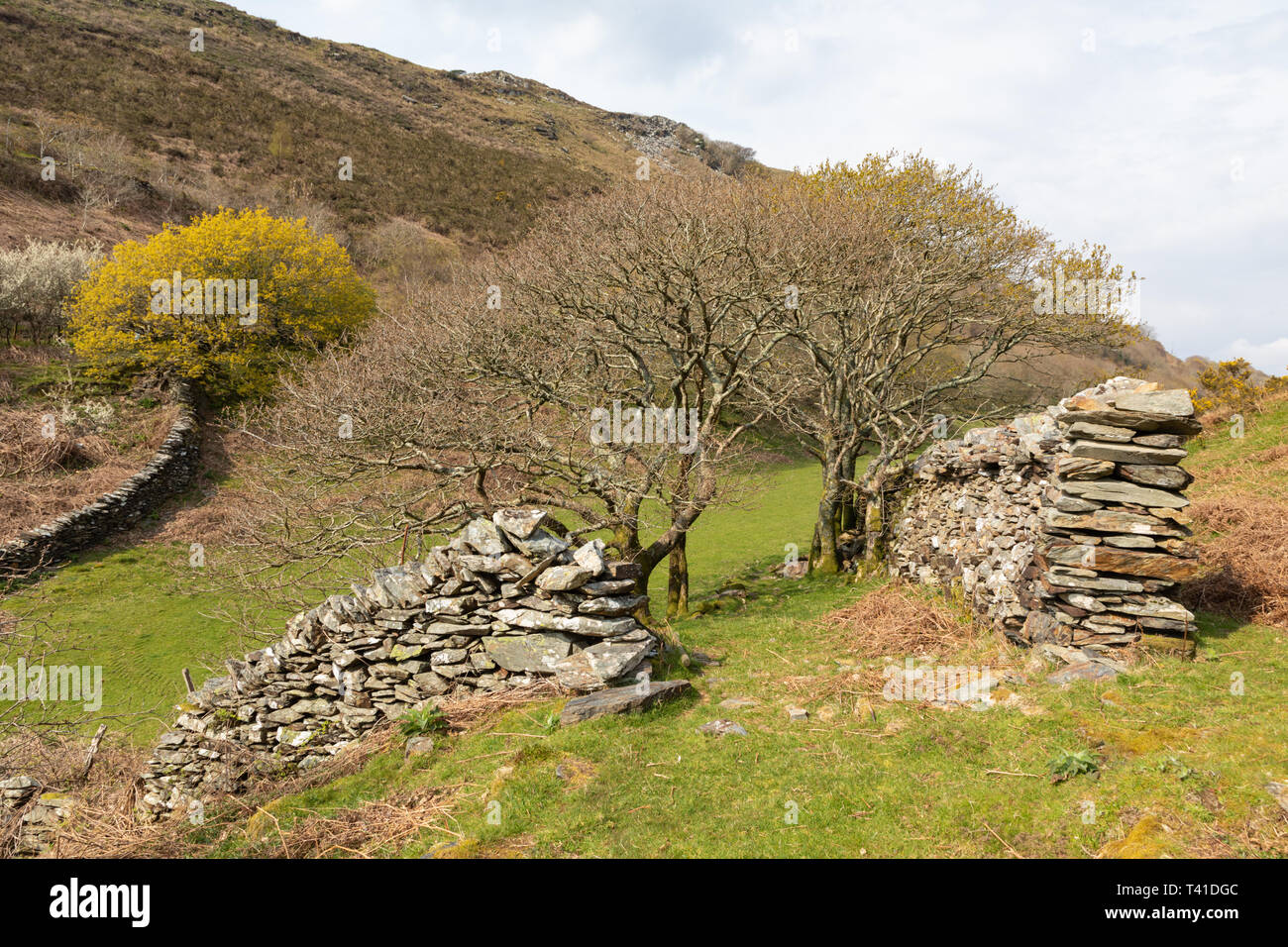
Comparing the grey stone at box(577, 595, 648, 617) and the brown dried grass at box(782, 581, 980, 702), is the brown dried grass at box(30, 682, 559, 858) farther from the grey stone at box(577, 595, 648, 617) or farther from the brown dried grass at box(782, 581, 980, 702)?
the brown dried grass at box(782, 581, 980, 702)

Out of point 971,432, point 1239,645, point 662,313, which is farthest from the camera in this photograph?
point 662,313

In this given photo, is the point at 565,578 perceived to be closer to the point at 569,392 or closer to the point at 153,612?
the point at 569,392

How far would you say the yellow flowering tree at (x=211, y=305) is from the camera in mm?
25125

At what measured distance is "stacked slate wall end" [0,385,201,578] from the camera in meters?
17.5

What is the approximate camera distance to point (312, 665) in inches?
341

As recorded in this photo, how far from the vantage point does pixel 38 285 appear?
26.1 m

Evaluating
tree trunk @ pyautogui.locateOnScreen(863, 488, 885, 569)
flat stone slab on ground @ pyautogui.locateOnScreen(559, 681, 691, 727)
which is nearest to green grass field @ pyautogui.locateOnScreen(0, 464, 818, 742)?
tree trunk @ pyautogui.locateOnScreen(863, 488, 885, 569)

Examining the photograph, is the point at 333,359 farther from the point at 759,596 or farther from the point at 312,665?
the point at 759,596

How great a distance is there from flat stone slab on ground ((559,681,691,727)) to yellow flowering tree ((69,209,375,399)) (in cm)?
2366

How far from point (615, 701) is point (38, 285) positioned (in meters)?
33.0

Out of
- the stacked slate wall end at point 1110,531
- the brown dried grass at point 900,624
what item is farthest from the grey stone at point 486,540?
the stacked slate wall end at point 1110,531

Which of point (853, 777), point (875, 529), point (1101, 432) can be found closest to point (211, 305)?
point (875, 529)
